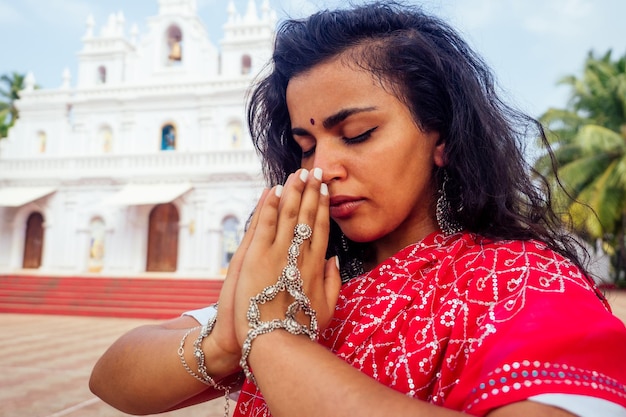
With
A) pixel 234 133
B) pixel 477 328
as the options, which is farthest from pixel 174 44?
pixel 477 328

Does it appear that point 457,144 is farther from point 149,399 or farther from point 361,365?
point 149,399

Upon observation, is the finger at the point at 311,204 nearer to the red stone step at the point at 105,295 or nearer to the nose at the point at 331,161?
the nose at the point at 331,161

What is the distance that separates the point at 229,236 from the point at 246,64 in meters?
6.66

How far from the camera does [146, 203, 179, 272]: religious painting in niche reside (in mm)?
15023

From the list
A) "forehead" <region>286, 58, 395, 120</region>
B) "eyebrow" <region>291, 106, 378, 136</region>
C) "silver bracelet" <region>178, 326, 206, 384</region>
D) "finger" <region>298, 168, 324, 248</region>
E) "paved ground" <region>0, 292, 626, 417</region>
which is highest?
"forehead" <region>286, 58, 395, 120</region>

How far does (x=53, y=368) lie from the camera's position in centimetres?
441

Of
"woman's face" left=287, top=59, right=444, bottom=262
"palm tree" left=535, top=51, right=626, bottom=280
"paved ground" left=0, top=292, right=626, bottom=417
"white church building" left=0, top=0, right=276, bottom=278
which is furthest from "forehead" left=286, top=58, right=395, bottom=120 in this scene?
"palm tree" left=535, top=51, right=626, bottom=280

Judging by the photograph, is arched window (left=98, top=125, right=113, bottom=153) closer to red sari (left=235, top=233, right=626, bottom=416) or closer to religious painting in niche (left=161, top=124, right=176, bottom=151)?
religious painting in niche (left=161, top=124, right=176, bottom=151)

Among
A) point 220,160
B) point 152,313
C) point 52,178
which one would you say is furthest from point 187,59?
point 152,313

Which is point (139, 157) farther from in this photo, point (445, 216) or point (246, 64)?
point (445, 216)

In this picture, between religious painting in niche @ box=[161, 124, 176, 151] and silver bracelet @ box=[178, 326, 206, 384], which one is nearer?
silver bracelet @ box=[178, 326, 206, 384]

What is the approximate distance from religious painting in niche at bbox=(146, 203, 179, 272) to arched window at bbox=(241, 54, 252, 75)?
563 centimetres

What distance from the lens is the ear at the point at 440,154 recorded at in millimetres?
1237

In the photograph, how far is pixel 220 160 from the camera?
1482 cm
